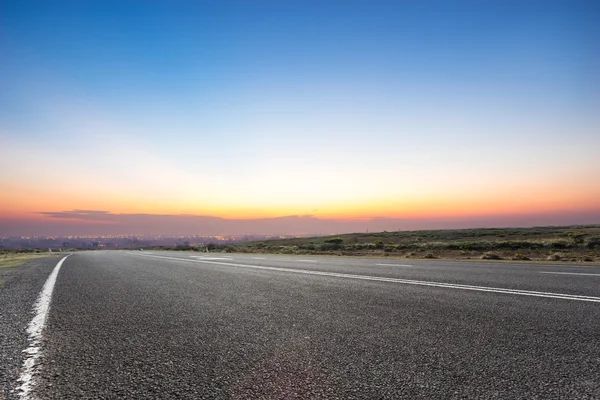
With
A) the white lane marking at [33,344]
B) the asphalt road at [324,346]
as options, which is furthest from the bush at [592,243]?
the white lane marking at [33,344]

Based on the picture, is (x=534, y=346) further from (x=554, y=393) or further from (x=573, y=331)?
(x=554, y=393)

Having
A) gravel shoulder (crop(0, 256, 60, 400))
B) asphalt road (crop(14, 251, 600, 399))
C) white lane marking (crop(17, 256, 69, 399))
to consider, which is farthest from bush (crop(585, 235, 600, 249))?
gravel shoulder (crop(0, 256, 60, 400))

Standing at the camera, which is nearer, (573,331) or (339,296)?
(573,331)

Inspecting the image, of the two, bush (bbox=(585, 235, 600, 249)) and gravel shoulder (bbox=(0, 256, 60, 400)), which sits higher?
gravel shoulder (bbox=(0, 256, 60, 400))

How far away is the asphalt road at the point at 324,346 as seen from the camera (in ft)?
8.09

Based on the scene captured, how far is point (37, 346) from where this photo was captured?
3488mm

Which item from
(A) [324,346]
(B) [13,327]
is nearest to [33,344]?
(B) [13,327]

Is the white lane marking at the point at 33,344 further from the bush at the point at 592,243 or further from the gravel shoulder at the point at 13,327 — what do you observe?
the bush at the point at 592,243

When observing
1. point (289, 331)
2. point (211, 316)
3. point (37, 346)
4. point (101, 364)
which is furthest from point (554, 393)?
point (37, 346)

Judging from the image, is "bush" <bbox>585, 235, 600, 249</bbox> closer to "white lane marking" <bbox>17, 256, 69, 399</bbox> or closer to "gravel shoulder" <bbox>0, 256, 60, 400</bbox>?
"white lane marking" <bbox>17, 256, 69, 399</bbox>

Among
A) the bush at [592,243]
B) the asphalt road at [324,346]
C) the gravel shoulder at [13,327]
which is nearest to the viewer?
the asphalt road at [324,346]

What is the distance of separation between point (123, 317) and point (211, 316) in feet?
3.88

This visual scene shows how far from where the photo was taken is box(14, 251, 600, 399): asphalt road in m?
2.47

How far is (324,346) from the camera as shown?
3.38 metres
